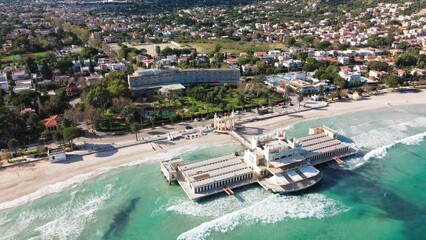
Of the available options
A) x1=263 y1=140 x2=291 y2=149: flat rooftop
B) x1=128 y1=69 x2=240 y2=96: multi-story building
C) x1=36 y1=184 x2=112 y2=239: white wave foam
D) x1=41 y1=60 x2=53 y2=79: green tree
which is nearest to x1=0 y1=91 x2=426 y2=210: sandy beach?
x1=36 y1=184 x2=112 y2=239: white wave foam

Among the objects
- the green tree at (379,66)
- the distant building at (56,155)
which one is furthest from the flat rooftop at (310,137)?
the green tree at (379,66)

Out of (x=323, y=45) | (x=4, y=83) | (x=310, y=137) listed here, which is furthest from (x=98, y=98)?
(x=323, y=45)

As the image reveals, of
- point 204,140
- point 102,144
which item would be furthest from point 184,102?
point 102,144

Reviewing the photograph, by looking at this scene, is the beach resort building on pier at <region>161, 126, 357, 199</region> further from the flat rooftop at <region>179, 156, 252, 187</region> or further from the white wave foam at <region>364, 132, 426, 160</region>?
the white wave foam at <region>364, 132, 426, 160</region>

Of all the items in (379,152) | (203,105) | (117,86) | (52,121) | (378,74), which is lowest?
(379,152)

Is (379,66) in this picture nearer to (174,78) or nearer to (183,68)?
(183,68)

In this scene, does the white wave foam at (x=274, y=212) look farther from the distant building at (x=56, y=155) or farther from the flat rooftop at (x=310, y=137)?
the distant building at (x=56, y=155)
